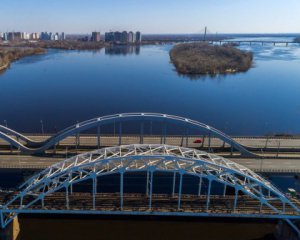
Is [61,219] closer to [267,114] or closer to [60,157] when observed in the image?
[60,157]

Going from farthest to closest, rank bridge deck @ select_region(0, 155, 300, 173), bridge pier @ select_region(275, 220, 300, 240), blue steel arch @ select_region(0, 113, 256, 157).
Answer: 1. blue steel arch @ select_region(0, 113, 256, 157)
2. bridge deck @ select_region(0, 155, 300, 173)
3. bridge pier @ select_region(275, 220, 300, 240)

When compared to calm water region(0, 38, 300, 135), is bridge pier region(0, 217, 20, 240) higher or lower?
lower

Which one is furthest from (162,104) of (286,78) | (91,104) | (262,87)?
(286,78)

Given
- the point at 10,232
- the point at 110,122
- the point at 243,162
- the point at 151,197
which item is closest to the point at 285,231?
the point at 243,162

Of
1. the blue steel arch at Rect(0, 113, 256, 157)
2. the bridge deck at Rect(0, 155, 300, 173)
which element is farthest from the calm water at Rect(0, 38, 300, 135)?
the blue steel arch at Rect(0, 113, 256, 157)

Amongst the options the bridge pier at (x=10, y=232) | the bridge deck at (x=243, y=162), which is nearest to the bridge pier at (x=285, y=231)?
the bridge deck at (x=243, y=162)

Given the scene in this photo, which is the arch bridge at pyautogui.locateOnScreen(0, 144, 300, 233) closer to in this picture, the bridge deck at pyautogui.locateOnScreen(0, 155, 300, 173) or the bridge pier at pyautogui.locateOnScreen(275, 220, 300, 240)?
the bridge pier at pyautogui.locateOnScreen(275, 220, 300, 240)

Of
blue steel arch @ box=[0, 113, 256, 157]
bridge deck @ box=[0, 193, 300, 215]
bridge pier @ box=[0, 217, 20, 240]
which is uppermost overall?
blue steel arch @ box=[0, 113, 256, 157]

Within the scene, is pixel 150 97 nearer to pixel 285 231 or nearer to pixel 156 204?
pixel 156 204

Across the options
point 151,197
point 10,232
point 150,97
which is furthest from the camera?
point 150,97
